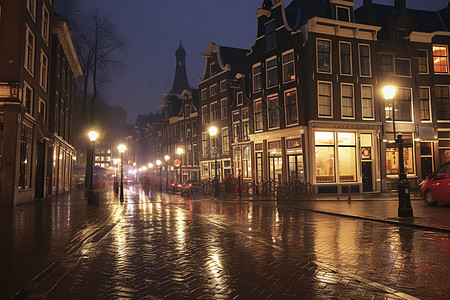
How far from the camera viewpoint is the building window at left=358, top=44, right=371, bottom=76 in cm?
2889

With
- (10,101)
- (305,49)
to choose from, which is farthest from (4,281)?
(305,49)

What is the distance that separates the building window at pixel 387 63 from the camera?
29.6 metres

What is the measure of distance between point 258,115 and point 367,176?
423 inches

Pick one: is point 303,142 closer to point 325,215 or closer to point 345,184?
point 345,184

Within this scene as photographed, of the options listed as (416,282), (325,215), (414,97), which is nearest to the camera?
(416,282)

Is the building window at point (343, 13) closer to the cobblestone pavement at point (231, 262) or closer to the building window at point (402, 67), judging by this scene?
the building window at point (402, 67)

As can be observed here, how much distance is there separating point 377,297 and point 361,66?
27290mm

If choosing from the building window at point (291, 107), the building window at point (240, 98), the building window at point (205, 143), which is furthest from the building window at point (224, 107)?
the building window at point (291, 107)

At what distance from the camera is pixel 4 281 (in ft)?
17.5

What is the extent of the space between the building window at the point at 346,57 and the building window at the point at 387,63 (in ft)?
10.2

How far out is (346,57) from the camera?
28.5 metres

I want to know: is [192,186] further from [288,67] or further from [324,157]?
[288,67]

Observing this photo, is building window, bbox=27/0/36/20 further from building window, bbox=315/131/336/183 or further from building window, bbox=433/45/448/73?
building window, bbox=433/45/448/73

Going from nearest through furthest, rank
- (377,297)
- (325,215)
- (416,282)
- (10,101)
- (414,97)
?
(377,297), (416,282), (325,215), (10,101), (414,97)
